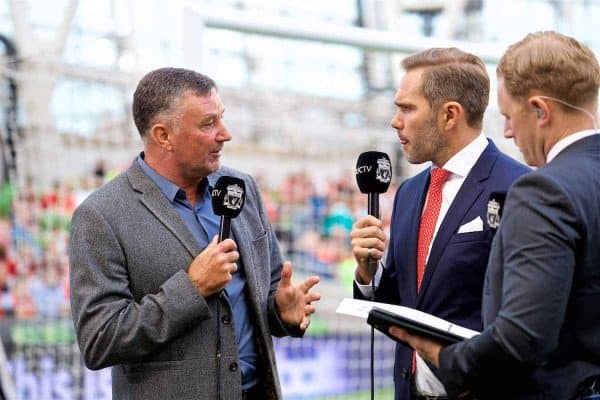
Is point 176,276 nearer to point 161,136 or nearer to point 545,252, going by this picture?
point 161,136

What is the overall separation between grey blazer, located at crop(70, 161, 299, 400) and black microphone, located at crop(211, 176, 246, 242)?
15cm

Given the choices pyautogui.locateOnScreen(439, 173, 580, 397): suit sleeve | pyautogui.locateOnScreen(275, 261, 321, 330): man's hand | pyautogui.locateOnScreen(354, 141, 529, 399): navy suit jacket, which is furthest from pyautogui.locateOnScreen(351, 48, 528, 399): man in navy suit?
pyautogui.locateOnScreen(439, 173, 580, 397): suit sleeve

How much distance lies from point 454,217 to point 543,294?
75 centimetres

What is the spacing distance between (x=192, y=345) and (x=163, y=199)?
1.43 ft

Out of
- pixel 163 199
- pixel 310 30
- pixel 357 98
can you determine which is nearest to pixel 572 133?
pixel 163 199

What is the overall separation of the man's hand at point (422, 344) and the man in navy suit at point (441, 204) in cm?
40

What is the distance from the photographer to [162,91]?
313 centimetres

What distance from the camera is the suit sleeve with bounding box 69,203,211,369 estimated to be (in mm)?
2893

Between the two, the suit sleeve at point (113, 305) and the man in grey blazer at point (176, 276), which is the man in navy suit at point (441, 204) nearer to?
the man in grey blazer at point (176, 276)

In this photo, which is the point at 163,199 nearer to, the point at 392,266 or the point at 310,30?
the point at 392,266

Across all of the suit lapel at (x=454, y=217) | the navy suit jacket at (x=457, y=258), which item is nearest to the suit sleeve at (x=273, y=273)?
the navy suit jacket at (x=457, y=258)

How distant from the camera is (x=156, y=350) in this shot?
2947 millimetres

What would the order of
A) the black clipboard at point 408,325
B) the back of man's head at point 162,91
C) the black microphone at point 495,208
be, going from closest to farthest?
the black clipboard at point 408,325, the black microphone at point 495,208, the back of man's head at point 162,91

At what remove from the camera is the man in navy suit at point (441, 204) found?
2.86m
